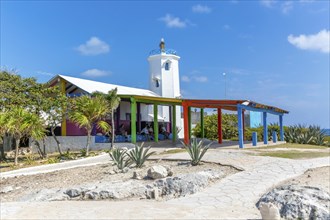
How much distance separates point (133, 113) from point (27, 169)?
27.0ft

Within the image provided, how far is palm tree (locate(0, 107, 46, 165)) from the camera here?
15.4 meters

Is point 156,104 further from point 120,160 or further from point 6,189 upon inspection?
point 6,189

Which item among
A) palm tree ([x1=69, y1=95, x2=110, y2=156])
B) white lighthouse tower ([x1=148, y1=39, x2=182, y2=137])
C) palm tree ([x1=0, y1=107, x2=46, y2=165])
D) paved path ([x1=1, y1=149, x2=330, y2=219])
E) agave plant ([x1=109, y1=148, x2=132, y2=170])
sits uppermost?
white lighthouse tower ([x1=148, y1=39, x2=182, y2=137])

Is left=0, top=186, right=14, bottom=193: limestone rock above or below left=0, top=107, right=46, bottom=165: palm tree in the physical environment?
below

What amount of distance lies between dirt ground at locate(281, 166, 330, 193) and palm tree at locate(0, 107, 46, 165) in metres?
11.7

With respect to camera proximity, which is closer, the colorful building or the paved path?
the paved path

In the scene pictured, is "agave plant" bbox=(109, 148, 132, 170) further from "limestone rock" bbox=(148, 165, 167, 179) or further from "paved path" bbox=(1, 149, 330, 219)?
"paved path" bbox=(1, 149, 330, 219)

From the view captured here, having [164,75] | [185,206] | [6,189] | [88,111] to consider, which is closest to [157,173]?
[185,206]

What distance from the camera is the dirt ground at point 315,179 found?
9.48 meters

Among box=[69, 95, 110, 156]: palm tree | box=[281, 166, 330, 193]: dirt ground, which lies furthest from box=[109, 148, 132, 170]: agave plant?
box=[69, 95, 110, 156]: palm tree

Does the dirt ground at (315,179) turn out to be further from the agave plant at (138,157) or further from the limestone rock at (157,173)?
the agave plant at (138,157)

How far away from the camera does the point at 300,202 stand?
21.7ft

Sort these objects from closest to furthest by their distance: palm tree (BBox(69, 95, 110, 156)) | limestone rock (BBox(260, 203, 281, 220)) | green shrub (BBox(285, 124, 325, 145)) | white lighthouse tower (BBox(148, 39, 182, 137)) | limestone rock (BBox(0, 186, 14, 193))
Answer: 1. limestone rock (BBox(260, 203, 281, 220))
2. limestone rock (BBox(0, 186, 14, 193))
3. palm tree (BBox(69, 95, 110, 156))
4. green shrub (BBox(285, 124, 325, 145))
5. white lighthouse tower (BBox(148, 39, 182, 137))

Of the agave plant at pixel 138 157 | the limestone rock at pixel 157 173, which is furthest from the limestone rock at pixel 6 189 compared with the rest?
the limestone rock at pixel 157 173
